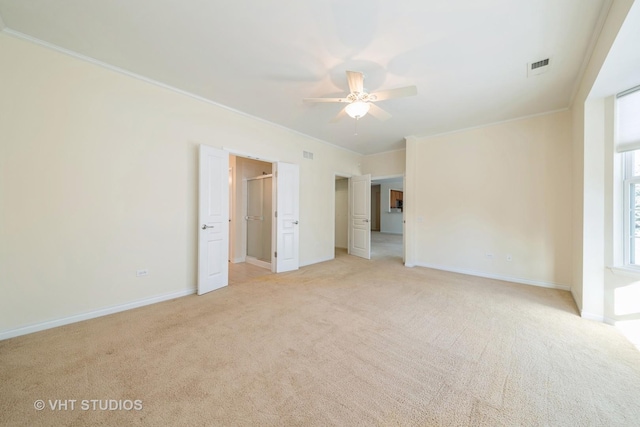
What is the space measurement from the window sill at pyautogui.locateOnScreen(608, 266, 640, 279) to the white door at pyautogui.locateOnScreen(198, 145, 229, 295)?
4920 millimetres

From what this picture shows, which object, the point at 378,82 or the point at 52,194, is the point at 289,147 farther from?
the point at 52,194

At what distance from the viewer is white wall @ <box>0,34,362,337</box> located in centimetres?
215

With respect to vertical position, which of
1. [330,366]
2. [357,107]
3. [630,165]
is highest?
[357,107]

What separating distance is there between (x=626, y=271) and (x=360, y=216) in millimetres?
4300

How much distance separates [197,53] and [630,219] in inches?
198

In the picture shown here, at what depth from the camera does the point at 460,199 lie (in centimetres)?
457

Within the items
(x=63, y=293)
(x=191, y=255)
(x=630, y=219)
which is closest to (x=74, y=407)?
(x=63, y=293)

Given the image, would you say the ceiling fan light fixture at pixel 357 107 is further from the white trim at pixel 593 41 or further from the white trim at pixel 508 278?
the white trim at pixel 508 278

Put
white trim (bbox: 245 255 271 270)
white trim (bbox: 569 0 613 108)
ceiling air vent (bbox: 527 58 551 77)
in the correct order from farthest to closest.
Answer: white trim (bbox: 245 255 271 270)
ceiling air vent (bbox: 527 58 551 77)
white trim (bbox: 569 0 613 108)

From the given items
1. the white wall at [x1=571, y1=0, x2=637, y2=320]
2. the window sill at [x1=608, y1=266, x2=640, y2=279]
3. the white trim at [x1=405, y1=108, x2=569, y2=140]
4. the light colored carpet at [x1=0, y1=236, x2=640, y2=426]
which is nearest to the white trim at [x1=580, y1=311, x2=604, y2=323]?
the white wall at [x1=571, y1=0, x2=637, y2=320]

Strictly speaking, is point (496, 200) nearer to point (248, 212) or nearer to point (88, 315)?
point (248, 212)

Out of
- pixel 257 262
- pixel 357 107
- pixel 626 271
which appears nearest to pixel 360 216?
pixel 257 262

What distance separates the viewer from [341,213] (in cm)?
759

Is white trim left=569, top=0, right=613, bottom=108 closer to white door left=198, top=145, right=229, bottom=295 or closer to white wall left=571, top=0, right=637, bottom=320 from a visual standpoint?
white wall left=571, top=0, right=637, bottom=320
